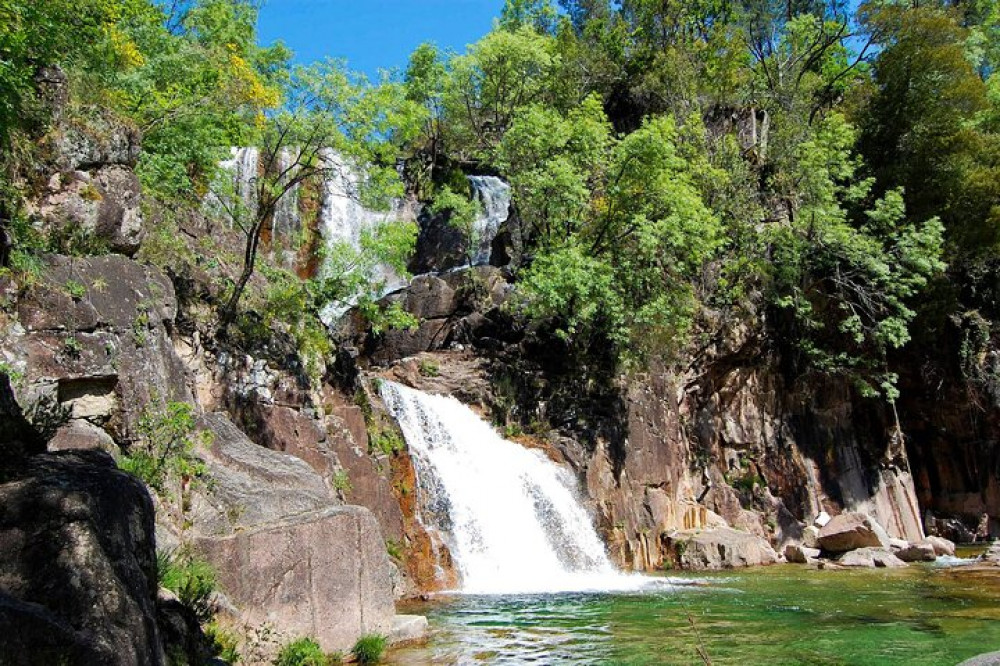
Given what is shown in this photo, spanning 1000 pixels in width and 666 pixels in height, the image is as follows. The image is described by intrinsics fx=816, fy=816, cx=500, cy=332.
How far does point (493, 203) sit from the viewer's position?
31375 mm

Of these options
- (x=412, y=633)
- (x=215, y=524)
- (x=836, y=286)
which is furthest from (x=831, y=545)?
(x=215, y=524)

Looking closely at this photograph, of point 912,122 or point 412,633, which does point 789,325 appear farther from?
point 412,633

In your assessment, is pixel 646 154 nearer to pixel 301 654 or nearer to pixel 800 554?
pixel 800 554

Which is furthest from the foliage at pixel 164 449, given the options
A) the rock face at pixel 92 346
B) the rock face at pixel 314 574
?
the rock face at pixel 314 574

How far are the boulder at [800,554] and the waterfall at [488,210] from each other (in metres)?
13.8

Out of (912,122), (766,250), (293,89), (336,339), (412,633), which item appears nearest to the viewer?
(412,633)

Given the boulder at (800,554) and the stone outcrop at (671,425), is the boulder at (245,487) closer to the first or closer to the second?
the stone outcrop at (671,425)

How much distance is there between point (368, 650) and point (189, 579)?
6.19ft

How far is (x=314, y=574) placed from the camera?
25.5ft

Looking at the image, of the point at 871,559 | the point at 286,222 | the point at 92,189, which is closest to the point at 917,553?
the point at 871,559

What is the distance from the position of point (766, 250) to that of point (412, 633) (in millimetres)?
22370

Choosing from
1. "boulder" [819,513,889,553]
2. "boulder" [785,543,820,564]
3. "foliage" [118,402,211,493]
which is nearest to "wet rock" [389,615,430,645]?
"foliage" [118,402,211,493]

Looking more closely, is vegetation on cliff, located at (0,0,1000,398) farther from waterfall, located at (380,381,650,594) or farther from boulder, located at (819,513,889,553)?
boulder, located at (819,513,889,553)

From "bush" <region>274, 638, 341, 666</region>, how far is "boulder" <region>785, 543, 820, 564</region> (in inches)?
721
